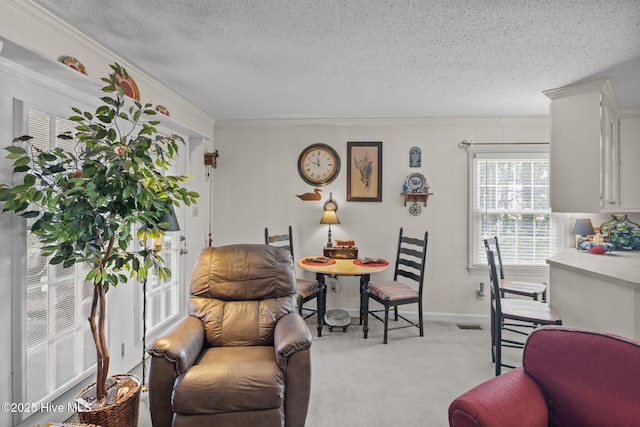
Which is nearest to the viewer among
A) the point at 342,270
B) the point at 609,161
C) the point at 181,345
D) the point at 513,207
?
the point at 181,345

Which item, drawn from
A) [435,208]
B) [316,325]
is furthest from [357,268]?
[435,208]

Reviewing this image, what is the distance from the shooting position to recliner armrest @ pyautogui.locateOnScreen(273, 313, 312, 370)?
1.77m

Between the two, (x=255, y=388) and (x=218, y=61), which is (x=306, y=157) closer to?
(x=218, y=61)

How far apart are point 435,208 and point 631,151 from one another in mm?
2079

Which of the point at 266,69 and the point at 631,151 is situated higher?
the point at 266,69

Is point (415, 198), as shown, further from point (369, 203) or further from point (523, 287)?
point (523, 287)

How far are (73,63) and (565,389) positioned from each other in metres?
2.97

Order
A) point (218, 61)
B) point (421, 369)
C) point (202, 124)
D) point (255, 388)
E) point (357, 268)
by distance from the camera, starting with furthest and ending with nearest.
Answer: point (202, 124) → point (357, 268) → point (421, 369) → point (218, 61) → point (255, 388)

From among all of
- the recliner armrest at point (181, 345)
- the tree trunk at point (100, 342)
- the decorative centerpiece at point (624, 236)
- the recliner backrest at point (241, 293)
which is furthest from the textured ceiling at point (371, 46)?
the recliner armrest at point (181, 345)

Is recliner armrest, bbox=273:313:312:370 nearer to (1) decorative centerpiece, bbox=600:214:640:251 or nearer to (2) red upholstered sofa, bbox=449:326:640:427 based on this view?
(2) red upholstered sofa, bbox=449:326:640:427

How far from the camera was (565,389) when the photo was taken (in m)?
1.29

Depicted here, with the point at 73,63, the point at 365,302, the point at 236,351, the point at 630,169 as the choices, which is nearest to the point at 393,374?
the point at 365,302

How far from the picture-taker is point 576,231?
3529mm

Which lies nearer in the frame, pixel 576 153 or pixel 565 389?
pixel 565 389
